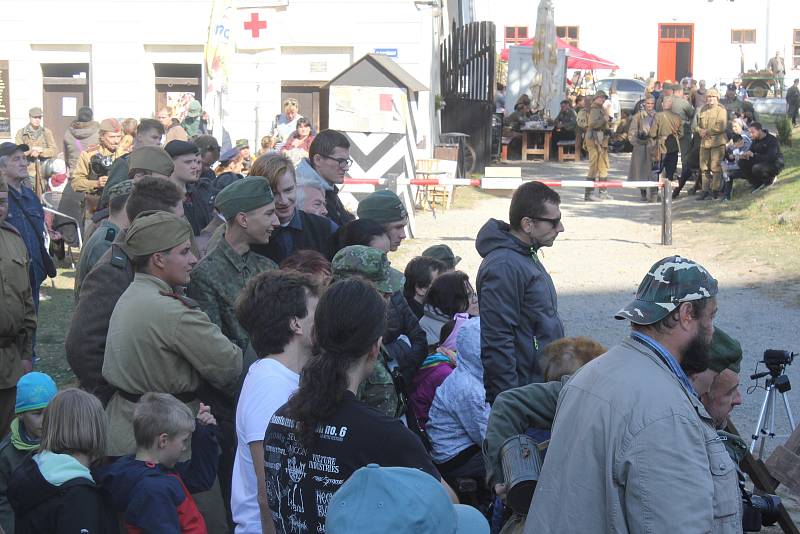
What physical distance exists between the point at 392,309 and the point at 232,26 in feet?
33.7

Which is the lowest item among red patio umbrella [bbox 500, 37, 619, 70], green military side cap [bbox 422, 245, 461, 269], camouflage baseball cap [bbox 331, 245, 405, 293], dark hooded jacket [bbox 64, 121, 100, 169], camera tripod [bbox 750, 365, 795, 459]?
camera tripod [bbox 750, 365, 795, 459]

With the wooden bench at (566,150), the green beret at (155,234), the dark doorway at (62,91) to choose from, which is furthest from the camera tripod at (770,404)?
the wooden bench at (566,150)

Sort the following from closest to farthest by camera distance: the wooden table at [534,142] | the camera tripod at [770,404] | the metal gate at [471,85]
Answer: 1. the camera tripod at [770,404]
2. the metal gate at [471,85]
3. the wooden table at [534,142]

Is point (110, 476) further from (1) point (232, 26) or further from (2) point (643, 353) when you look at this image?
(1) point (232, 26)

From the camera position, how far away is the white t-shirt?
3498mm

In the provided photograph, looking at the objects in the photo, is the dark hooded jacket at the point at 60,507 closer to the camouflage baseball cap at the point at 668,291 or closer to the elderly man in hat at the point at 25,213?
the camouflage baseball cap at the point at 668,291

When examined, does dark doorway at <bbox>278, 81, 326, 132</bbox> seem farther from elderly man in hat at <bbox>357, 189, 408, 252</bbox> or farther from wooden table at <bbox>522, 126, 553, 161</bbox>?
elderly man in hat at <bbox>357, 189, 408, 252</bbox>

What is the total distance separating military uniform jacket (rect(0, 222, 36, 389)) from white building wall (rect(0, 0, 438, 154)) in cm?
1398

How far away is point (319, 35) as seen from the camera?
20000 mm

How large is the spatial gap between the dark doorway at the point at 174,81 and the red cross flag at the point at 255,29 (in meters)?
6.82

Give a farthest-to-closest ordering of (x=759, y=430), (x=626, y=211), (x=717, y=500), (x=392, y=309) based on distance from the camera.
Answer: (x=626, y=211) < (x=759, y=430) < (x=392, y=309) < (x=717, y=500)

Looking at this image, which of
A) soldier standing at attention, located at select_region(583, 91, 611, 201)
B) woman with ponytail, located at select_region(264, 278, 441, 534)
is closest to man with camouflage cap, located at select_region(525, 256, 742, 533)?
woman with ponytail, located at select_region(264, 278, 441, 534)

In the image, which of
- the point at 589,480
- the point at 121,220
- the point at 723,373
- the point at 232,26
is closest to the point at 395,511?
the point at 589,480

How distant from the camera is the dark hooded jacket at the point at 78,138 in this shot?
1525 cm
